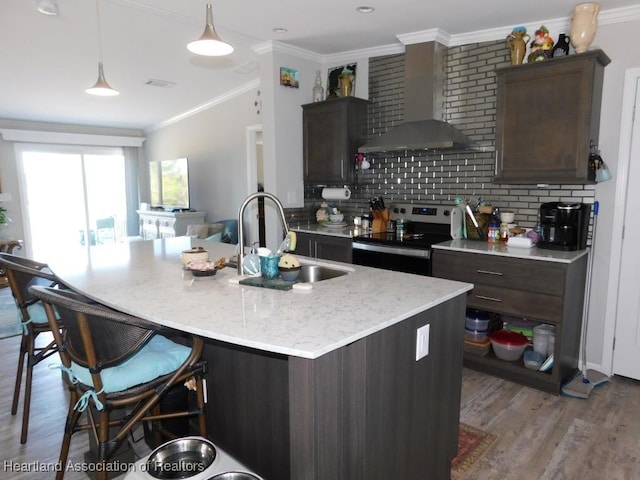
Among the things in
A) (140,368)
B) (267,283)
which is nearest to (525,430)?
(267,283)

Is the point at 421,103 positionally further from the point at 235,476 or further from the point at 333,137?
the point at 235,476

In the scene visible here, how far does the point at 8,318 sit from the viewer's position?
14.6 feet

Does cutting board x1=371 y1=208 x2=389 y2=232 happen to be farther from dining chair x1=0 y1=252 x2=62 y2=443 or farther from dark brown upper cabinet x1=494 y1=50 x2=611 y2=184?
dining chair x1=0 y1=252 x2=62 y2=443

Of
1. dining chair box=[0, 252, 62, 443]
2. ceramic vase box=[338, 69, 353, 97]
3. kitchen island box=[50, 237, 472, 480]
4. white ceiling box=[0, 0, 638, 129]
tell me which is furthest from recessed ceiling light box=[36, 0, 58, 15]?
ceramic vase box=[338, 69, 353, 97]

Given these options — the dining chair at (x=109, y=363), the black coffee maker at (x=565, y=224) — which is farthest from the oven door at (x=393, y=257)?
the dining chair at (x=109, y=363)

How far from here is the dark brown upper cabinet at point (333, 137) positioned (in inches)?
159

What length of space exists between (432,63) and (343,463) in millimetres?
3244

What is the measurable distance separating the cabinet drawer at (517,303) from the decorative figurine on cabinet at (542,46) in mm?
1632

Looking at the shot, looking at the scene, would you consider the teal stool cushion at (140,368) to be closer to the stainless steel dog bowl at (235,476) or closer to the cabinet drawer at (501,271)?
the stainless steel dog bowl at (235,476)

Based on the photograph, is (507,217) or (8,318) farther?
(8,318)

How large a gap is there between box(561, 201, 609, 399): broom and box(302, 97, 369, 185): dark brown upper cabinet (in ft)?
6.91

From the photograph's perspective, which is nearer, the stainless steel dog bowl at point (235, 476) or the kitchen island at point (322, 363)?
the kitchen island at point (322, 363)

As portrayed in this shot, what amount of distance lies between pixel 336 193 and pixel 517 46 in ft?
6.57

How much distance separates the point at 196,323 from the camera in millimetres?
1381
